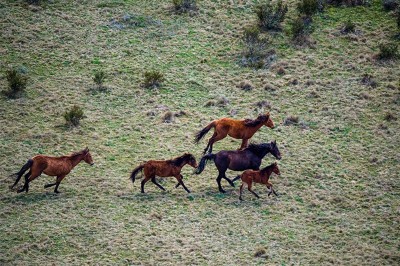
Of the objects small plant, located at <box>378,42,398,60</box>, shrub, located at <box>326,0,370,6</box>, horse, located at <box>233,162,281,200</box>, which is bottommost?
horse, located at <box>233,162,281,200</box>

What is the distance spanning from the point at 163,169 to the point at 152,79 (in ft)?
24.7

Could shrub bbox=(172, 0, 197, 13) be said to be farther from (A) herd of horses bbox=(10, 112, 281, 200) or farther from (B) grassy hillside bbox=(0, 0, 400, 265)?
(A) herd of horses bbox=(10, 112, 281, 200)

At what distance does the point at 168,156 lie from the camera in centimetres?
2061

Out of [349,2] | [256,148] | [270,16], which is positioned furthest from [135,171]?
[349,2]

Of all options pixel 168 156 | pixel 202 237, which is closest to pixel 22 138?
pixel 168 156

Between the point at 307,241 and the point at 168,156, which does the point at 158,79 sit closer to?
the point at 168,156

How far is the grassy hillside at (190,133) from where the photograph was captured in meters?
16.8

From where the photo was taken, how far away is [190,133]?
22.1 metres

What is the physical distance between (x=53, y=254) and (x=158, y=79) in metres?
10.7

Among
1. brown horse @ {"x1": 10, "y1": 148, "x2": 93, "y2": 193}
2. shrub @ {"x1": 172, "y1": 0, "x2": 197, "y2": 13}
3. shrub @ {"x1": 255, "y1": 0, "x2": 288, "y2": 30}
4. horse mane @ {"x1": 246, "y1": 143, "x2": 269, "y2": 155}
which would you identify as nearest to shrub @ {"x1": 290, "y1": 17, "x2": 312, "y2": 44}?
shrub @ {"x1": 255, "y1": 0, "x2": 288, "y2": 30}

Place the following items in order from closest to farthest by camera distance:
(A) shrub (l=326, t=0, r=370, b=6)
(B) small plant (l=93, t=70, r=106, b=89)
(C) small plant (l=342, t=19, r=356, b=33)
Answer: (B) small plant (l=93, t=70, r=106, b=89) → (C) small plant (l=342, t=19, r=356, b=33) → (A) shrub (l=326, t=0, r=370, b=6)

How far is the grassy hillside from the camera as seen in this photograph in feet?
55.2

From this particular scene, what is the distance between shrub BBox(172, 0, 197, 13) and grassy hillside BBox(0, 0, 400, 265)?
605 mm

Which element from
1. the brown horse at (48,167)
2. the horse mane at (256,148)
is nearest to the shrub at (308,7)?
the horse mane at (256,148)
